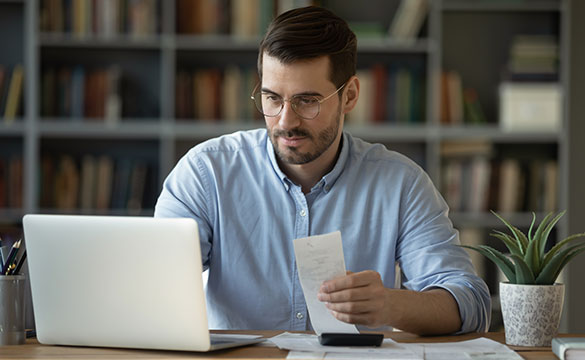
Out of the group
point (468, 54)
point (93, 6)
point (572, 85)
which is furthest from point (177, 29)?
point (572, 85)

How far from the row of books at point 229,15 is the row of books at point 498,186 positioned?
1078 millimetres

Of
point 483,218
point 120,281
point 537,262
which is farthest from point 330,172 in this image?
point 483,218

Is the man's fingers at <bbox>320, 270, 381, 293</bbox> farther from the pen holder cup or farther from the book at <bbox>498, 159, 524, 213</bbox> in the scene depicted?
the book at <bbox>498, 159, 524, 213</bbox>

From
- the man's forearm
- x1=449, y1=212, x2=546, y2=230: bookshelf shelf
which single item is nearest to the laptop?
the man's forearm

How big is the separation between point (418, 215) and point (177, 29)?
218 centimetres

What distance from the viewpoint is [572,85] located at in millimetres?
3594

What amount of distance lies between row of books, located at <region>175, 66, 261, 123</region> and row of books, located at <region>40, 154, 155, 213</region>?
1.19ft

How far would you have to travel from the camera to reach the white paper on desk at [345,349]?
4.09 feet

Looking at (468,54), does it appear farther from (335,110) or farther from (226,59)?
(335,110)

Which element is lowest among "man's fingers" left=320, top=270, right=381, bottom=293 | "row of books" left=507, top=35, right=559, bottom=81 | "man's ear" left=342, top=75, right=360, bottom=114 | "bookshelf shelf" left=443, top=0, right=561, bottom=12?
"man's fingers" left=320, top=270, right=381, bottom=293

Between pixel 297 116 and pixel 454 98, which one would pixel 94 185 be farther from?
pixel 297 116

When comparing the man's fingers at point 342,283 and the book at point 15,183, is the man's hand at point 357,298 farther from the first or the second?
the book at point 15,183

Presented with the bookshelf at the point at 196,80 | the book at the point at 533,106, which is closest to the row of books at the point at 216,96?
the bookshelf at the point at 196,80

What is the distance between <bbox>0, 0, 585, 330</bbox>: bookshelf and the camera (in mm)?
3549
